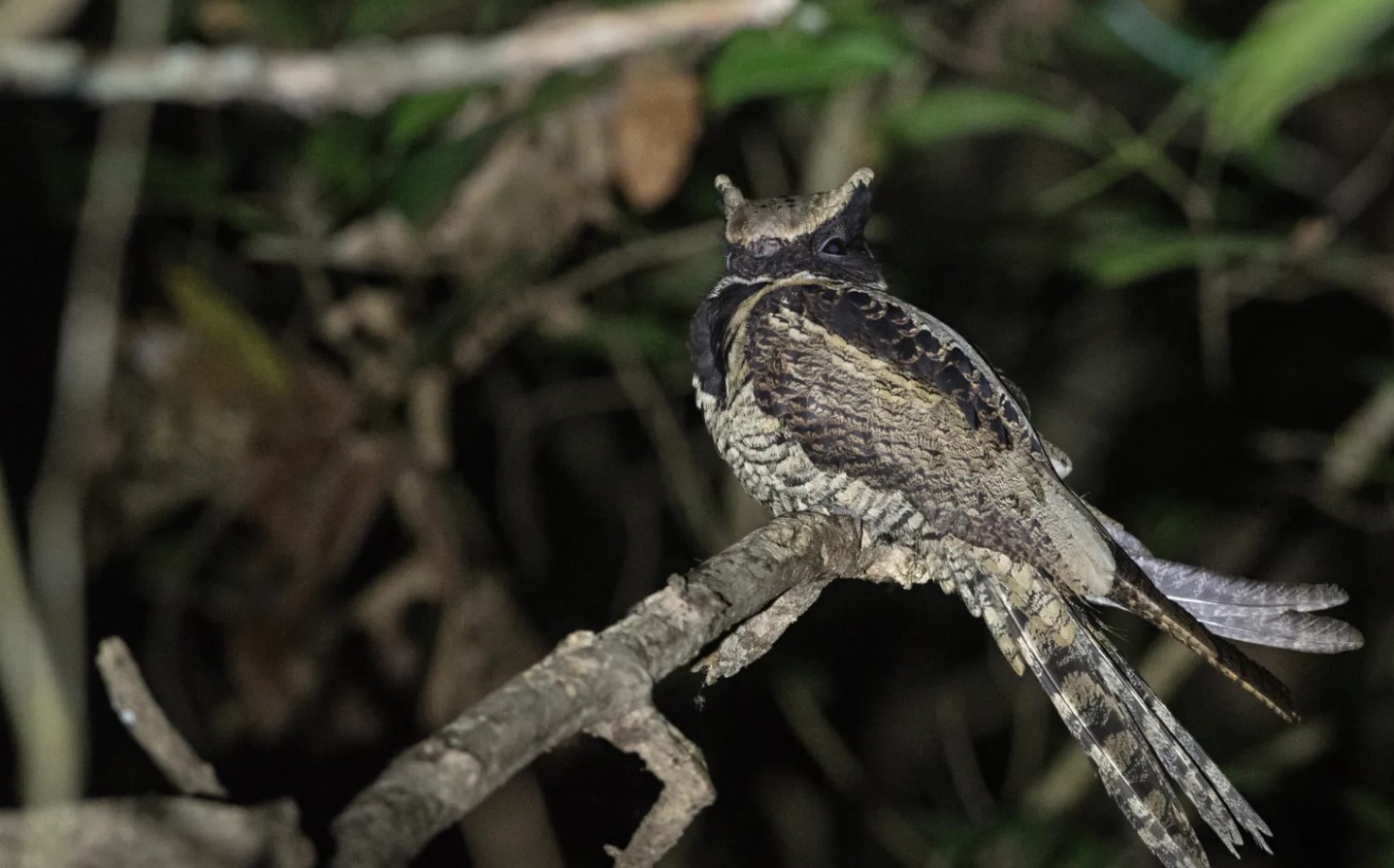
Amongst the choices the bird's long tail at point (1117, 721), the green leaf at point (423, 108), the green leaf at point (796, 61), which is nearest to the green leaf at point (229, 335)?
the green leaf at point (423, 108)

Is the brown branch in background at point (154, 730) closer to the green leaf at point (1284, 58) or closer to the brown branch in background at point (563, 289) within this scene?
the green leaf at point (1284, 58)

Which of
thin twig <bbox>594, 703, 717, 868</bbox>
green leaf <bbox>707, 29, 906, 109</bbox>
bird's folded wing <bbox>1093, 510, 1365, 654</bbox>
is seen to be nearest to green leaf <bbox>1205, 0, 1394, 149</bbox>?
green leaf <bbox>707, 29, 906, 109</bbox>

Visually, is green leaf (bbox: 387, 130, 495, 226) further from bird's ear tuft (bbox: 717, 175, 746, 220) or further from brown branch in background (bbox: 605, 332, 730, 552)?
brown branch in background (bbox: 605, 332, 730, 552)

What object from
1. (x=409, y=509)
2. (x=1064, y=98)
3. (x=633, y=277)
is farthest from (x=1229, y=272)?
(x=409, y=509)

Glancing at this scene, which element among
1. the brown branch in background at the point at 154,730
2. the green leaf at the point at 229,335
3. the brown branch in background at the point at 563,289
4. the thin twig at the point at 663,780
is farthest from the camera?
the brown branch in background at the point at 563,289

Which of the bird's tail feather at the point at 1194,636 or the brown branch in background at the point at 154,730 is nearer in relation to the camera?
the brown branch in background at the point at 154,730

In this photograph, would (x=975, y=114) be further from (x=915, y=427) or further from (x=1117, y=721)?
(x=1117, y=721)
